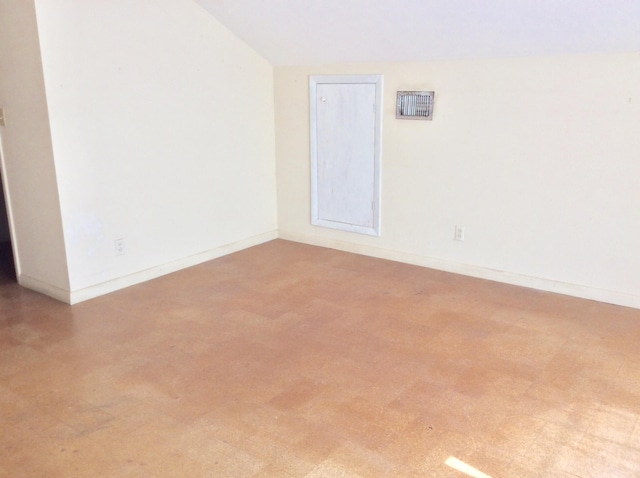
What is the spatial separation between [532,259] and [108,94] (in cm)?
286

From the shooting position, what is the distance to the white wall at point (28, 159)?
3082mm

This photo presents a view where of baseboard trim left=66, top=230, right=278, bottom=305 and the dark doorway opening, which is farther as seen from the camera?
the dark doorway opening

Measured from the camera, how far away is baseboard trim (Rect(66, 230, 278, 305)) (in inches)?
136

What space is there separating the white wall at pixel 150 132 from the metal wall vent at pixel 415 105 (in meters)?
1.20

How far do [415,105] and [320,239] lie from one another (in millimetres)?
1374

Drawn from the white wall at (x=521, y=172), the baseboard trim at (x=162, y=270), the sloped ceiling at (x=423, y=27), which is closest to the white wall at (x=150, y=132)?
the baseboard trim at (x=162, y=270)

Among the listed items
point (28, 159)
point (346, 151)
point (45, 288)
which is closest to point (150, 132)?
point (28, 159)

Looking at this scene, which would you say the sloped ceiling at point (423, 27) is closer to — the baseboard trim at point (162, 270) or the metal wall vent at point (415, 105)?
the metal wall vent at point (415, 105)

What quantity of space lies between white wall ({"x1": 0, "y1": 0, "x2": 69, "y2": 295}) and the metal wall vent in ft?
7.42

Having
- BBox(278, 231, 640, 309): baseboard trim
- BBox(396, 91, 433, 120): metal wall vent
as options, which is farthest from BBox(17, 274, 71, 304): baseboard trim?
BBox(396, 91, 433, 120): metal wall vent

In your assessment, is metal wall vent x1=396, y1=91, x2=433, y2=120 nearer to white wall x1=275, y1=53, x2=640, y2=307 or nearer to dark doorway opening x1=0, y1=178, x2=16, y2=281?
white wall x1=275, y1=53, x2=640, y2=307

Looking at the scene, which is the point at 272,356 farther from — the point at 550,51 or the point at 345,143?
the point at 550,51

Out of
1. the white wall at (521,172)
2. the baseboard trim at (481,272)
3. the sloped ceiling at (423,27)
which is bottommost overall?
the baseboard trim at (481,272)

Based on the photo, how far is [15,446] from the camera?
2062mm
